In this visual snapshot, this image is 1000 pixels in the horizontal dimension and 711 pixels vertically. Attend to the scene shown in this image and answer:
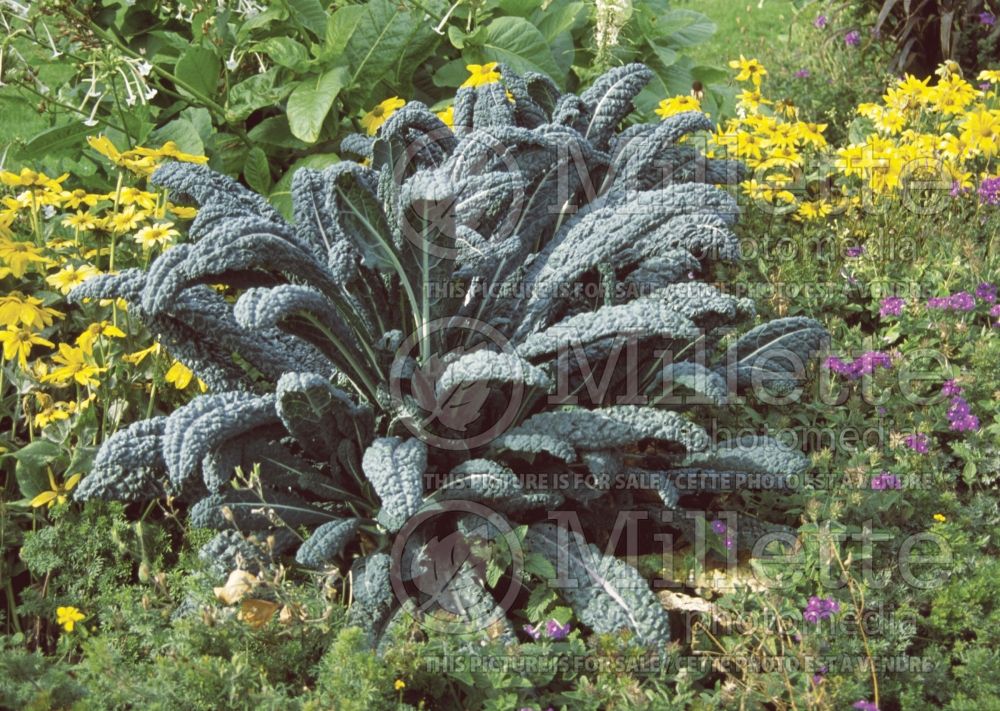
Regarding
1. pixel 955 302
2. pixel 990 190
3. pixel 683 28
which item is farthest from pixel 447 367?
pixel 683 28

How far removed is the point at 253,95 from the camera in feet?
11.7

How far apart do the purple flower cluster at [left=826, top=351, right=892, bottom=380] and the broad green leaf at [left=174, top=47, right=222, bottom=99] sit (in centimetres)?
219

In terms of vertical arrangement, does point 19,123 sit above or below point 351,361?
above

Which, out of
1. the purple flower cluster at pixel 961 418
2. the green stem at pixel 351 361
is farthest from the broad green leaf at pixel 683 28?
the green stem at pixel 351 361

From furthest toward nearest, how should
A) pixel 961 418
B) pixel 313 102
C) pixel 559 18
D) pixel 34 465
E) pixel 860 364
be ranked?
pixel 559 18, pixel 313 102, pixel 860 364, pixel 961 418, pixel 34 465

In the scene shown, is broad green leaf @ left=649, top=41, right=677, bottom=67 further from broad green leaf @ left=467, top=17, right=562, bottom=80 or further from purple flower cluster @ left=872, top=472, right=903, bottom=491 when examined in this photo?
purple flower cluster @ left=872, top=472, right=903, bottom=491

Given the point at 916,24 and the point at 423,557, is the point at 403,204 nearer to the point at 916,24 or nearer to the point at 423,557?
the point at 423,557

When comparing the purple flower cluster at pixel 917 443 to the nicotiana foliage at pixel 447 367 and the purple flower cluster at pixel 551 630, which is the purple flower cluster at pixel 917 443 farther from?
the purple flower cluster at pixel 551 630

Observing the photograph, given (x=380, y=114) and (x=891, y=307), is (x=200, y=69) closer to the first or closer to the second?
(x=380, y=114)

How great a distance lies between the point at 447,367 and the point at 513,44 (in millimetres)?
1913

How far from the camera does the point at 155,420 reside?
7.70 feet

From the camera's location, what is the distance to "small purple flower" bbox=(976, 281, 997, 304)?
125 inches

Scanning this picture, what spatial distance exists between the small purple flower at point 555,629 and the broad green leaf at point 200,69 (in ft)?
7.58

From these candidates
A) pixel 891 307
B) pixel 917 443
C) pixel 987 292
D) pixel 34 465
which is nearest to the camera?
pixel 34 465
